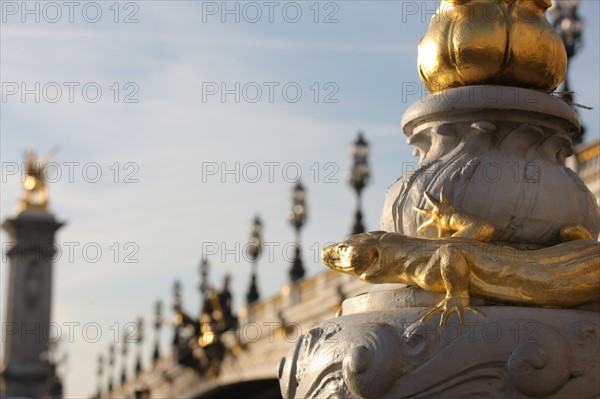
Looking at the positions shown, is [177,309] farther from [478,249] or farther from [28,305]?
[478,249]

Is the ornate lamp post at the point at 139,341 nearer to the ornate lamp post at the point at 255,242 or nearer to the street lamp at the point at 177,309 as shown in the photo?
the street lamp at the point at 177,309

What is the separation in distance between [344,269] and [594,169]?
18689mm

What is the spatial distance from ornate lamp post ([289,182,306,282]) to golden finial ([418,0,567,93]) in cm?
3286

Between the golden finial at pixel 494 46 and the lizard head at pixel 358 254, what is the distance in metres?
0.78

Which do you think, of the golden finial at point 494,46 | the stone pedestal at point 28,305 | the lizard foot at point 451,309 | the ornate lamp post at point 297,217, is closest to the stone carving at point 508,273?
the lizard foot at point 451,309

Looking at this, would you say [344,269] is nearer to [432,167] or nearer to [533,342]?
[432,167]

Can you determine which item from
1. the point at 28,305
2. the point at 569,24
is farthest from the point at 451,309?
the point at 28,305

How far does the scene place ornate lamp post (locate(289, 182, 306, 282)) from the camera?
39125mm

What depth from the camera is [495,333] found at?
493 cm

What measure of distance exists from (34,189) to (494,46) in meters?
106

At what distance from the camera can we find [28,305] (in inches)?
3893

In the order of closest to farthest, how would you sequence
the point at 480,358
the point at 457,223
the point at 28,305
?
the point at 480,358 < the point at 457,223 < the point at 28,305

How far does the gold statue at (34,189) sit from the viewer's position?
105500 mm

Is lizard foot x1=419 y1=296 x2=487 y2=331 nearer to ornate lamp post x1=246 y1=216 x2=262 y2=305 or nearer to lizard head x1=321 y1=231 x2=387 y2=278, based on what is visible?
lizard head x1=321 y1=231 x2=387 y2=278
